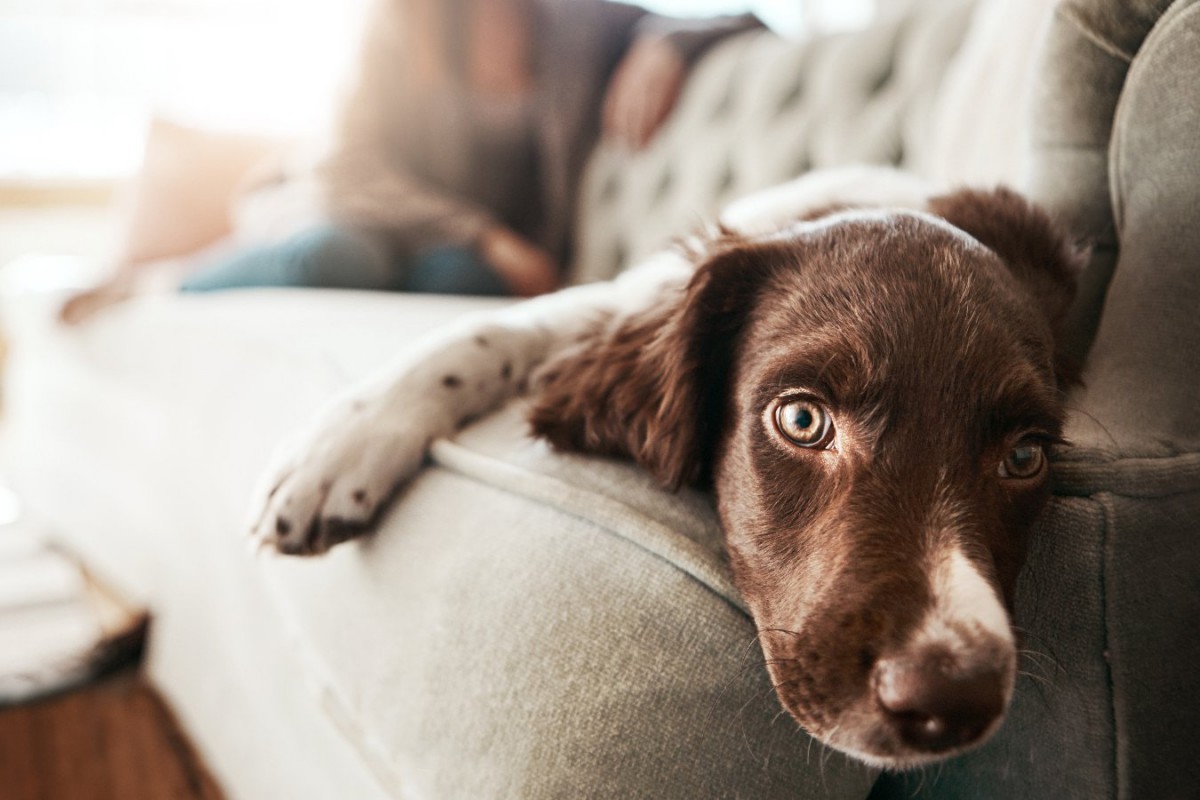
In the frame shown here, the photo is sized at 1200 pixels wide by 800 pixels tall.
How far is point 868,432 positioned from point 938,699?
0.31 m

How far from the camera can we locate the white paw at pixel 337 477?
121cm

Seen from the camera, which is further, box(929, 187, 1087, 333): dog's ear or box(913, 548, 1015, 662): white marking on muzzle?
box(929, 187, 1087, 333): dog's ear

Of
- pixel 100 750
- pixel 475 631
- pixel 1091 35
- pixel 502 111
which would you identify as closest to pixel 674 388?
pixel 475 631

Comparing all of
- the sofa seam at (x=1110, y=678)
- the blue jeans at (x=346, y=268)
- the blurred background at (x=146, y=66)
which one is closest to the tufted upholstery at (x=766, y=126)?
the blue jeans at (x=346, y=268)

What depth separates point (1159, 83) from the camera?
3.73 feet

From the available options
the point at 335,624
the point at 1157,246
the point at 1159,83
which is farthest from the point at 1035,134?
the point at 335,624

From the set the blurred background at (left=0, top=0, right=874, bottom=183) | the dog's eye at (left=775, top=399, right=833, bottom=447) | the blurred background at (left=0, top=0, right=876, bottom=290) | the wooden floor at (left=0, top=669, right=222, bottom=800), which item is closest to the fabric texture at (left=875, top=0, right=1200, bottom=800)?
the dog's eye at (left=775, top=399, right=833, bottom=447)

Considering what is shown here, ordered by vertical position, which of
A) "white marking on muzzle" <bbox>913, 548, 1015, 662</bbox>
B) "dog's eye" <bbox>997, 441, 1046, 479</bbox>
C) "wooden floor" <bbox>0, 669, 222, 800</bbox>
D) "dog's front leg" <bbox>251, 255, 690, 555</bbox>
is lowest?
"wooden floor" <bbox>0, 669, 222, 800</bbox>

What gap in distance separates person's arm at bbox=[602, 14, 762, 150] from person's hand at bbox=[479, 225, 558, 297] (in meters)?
0.70

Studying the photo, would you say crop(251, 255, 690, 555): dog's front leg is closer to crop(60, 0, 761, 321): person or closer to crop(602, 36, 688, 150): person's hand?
crop(60, 0, 761, 321): person

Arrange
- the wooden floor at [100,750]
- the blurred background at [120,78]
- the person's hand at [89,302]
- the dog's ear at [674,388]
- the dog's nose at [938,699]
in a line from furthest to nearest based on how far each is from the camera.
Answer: the blurred background at [120,78] → the person's hand at [89,302] → the wooden floor at [100,750] → the dog's ear at [674,388] → the dog's nose at [938,699]

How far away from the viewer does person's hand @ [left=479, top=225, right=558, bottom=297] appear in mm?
3388

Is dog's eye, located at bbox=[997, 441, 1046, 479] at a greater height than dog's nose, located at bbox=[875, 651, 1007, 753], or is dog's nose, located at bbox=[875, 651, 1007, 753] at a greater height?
dog's eye, located at bbox=[997, 441, 1046, 479]

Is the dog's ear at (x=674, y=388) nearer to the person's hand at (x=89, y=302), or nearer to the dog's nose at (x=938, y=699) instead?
the dog's nose at (x=938, y=699)
